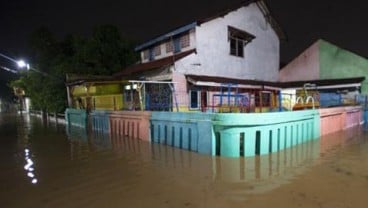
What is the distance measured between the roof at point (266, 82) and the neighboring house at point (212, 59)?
0.23 ft

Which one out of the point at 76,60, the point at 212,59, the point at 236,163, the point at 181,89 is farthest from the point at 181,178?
the point at 76,60

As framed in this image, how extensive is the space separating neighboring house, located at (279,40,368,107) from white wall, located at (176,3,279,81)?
2138 millimetres

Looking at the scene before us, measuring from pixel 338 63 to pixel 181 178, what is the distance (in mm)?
21743

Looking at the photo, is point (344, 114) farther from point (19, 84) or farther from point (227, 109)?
point (19, 84)

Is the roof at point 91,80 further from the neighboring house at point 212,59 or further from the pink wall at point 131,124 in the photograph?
the pink wall at point 131,124

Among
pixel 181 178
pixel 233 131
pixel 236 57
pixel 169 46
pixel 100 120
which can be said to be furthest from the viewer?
pixel 236 57

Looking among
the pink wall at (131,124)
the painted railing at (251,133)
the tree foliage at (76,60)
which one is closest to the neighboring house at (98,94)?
the pink wall at (131,124)

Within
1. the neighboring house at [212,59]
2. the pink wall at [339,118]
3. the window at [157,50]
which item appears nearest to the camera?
the pink wall at [339,118]

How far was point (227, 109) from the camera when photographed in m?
12.5

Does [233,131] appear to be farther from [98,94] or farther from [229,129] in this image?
[98,94]

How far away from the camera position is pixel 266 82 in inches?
891

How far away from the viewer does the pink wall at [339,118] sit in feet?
48.0

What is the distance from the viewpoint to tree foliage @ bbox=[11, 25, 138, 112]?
27188mm

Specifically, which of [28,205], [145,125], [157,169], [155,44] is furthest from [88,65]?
[28,205]
